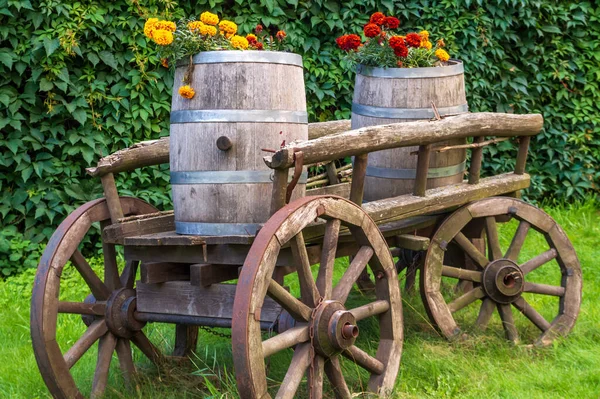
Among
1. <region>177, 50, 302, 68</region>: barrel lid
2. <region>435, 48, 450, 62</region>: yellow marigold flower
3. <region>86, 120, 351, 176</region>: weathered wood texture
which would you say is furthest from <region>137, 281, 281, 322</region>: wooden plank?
<region>435, 48, 450, 62</region>: yellow marigold flower

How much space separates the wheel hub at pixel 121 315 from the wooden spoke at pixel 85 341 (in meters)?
0.04

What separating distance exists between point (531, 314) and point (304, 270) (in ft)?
5.36

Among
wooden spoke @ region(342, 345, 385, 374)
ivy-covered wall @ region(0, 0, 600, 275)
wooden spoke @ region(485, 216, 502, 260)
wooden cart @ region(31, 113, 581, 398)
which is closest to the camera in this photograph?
wooden cart @ region(31, 113, 581, 398)

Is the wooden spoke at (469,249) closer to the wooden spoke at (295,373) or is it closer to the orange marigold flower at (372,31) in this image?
the orange marigold flower at (372,31)

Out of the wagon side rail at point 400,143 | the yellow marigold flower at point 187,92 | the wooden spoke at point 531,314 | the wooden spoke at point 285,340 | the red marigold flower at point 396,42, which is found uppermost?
the red marigold flower at point 396,42

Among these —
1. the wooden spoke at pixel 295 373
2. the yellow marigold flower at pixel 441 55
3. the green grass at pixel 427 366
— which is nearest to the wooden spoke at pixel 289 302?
the wooden spoke at pixel 295 373

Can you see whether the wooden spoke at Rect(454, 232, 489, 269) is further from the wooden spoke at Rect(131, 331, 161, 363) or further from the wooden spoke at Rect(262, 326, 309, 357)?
the wooden spoke at Rect(131, 331, 161, 363)

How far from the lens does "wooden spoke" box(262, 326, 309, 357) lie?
311 cm

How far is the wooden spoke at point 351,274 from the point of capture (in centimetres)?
354

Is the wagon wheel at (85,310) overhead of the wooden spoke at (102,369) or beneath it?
overhead

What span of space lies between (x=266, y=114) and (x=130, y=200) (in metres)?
0.92

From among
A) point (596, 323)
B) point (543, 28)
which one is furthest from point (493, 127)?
point (543, 28)

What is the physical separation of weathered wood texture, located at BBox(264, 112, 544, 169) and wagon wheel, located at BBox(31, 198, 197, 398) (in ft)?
3.26

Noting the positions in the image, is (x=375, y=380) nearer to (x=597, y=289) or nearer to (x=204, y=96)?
(x=204, y=96)
